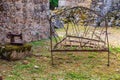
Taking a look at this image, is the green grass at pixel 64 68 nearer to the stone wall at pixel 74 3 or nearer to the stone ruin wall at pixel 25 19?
the stone ruin wall at pixel 25 19

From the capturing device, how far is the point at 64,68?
594 cm

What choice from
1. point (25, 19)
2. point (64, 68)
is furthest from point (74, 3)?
point (64, 68)

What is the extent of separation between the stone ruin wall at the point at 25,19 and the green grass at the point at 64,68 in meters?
1.03

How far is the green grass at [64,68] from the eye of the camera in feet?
17.7

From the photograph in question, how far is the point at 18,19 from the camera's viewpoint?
26.3 ft

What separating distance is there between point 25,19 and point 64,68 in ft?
8.87

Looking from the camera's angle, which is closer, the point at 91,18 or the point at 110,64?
the point at 110,64

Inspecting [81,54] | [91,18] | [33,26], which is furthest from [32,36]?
[91,18]

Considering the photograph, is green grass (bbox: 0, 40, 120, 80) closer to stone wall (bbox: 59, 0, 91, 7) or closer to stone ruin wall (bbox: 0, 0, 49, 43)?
stone ruin wall (bbox: 0, 0, 49, 43)

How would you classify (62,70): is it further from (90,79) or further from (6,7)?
(6,7)

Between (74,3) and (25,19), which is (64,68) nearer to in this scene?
(25,19)

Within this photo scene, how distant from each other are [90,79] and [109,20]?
29.6ft

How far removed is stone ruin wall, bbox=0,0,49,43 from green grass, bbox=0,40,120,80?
3.37 ft

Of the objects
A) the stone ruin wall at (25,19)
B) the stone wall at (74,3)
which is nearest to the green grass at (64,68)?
the stone ruin wall at (25,19)
